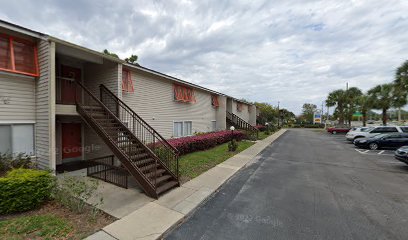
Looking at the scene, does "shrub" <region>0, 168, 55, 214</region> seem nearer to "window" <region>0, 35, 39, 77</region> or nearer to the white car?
"window" <region>0, 35, 39, 77</region>

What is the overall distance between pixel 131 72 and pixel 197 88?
7.02 metres

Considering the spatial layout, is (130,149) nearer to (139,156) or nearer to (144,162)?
(139,156)

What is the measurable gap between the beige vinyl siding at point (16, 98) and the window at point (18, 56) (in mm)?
296

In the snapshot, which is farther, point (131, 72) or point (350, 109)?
point (350, 109)

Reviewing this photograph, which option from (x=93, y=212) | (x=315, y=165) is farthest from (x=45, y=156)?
(x=315, y=165)

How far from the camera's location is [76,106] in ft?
25.3

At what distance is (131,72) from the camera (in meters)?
10.4

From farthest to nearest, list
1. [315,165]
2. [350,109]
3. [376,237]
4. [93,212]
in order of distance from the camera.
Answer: [350,109]
[315,165]
[93,212]
[376,237]

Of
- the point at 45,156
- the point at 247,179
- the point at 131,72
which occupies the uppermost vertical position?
the point at 131,72

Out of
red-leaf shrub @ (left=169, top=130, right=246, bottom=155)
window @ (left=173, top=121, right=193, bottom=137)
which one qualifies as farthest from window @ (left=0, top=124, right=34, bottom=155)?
window @ (left=173, top=121, right=193, bottom=137)

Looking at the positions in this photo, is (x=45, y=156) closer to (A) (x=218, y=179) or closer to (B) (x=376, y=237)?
(A) (x=218, y=179)

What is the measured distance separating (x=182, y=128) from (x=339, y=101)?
1536 inches

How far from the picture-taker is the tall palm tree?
129 feet

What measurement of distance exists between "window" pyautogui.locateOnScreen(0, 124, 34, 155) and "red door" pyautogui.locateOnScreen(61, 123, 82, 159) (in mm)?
2049
